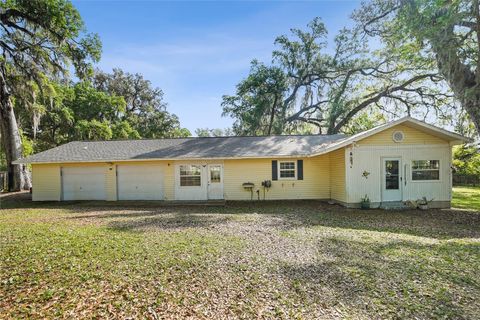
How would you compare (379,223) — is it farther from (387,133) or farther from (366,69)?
(366,69)

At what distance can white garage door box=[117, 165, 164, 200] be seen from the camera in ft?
44.5

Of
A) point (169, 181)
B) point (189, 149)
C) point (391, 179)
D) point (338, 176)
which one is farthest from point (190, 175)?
point (391, 179)

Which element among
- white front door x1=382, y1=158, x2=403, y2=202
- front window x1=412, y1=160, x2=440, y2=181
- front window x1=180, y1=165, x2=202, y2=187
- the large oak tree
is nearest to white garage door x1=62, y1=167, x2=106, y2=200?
front window x1=180, y1=165, x2=202, y2=187

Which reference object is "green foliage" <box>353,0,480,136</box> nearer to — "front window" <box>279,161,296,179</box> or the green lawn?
the green lawn

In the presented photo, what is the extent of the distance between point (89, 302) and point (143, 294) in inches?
26.5

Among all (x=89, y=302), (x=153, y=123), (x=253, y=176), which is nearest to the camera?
(x=89, y=302)

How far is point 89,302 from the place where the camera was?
3486 millimetres

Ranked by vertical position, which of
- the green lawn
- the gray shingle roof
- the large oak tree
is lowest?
the green lawn

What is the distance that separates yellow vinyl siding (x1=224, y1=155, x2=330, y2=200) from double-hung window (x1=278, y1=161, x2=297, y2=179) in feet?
0.84

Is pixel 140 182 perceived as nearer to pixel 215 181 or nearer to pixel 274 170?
pixel 215 181

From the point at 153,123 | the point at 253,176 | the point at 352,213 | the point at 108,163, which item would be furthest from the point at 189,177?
the point at 153,123

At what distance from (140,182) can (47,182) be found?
498cm

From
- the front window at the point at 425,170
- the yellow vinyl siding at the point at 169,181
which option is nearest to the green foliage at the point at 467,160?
the front window at the point at 425,170

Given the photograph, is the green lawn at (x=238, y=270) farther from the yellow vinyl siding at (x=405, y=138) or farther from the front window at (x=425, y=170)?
the yellow vinyl siding at (x=405, y=138)
